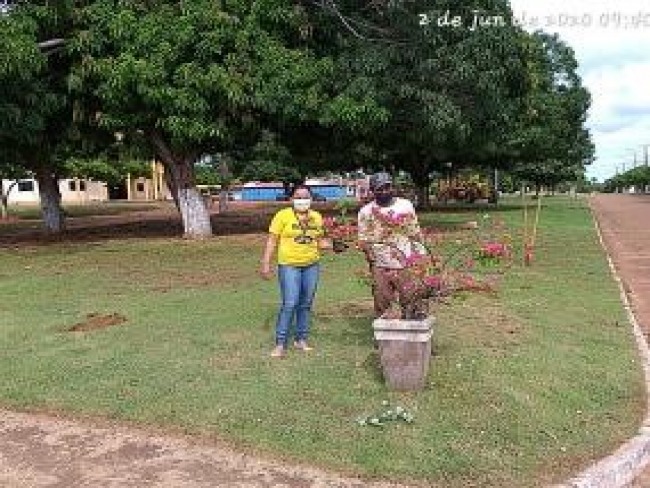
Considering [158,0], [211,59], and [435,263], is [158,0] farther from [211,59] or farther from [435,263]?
[435,263]

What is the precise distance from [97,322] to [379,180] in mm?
3943

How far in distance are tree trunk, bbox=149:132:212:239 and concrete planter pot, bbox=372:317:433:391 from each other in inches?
553

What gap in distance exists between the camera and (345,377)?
253 inches

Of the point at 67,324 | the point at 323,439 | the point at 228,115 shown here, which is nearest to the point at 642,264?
the point at 228,115

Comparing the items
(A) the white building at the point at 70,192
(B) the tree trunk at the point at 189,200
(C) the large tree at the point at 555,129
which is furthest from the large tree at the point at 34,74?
(A) the white building at the point at 70,192

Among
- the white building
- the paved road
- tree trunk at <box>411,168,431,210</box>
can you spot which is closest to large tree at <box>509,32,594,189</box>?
tree trunk at <box>411,168,431,210</box>

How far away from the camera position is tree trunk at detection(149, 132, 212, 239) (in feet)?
64.0

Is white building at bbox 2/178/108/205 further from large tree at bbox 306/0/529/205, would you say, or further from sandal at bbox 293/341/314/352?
sandal at bbox 293/341/314/352

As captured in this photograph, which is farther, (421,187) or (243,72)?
(421,187)

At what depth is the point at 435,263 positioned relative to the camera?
612 cm

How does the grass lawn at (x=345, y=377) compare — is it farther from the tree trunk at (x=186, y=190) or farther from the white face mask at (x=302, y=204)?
the tree trunk at (x=186, y=190)

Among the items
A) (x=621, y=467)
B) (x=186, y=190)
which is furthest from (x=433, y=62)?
(x=621, y=467)

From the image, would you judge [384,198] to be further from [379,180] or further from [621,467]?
[621,467]

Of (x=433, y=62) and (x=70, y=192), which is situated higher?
(x=433, y=62)
